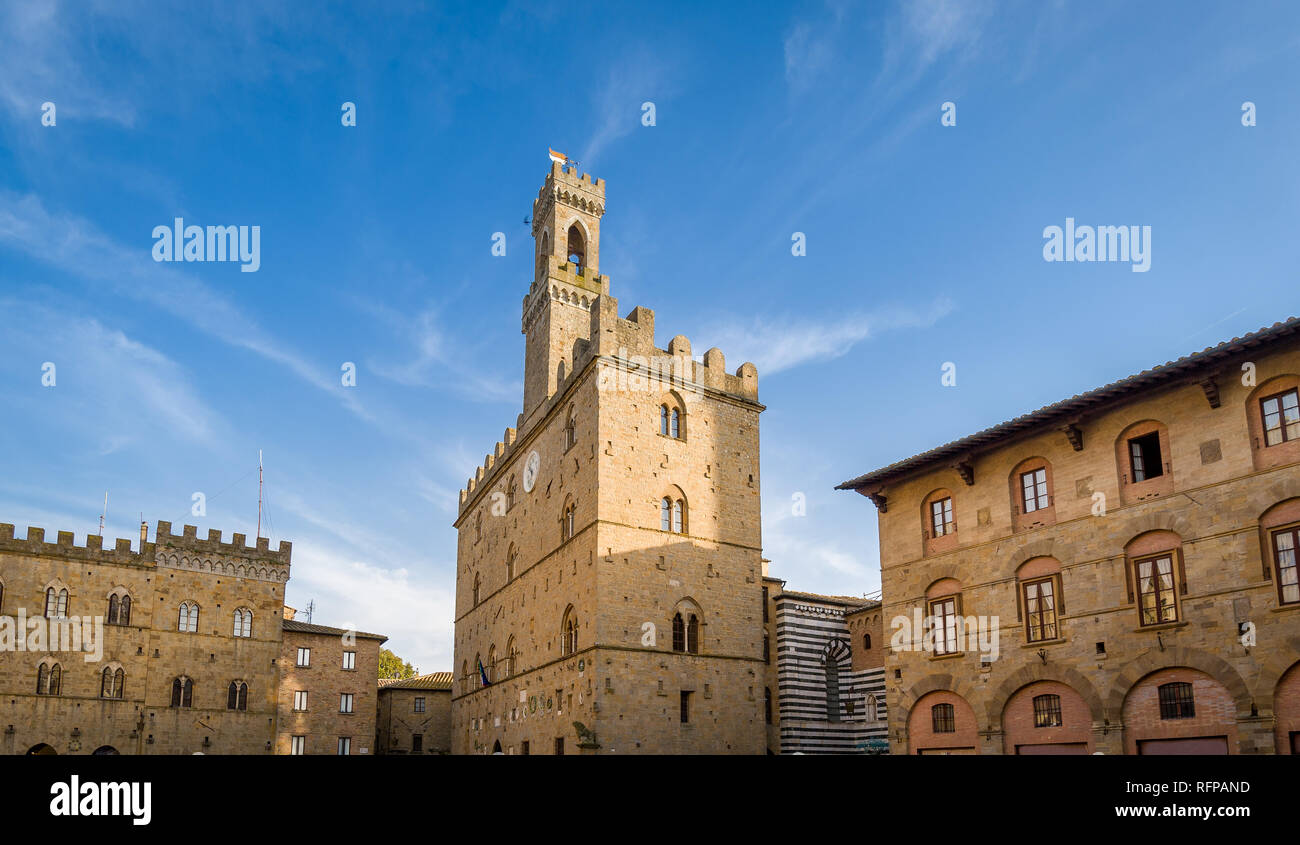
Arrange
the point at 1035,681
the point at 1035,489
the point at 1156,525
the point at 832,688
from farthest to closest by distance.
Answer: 1. the point at 832,688
2. the point at 1035,489
3. the point at 1035,681
4. the point at 1156,525

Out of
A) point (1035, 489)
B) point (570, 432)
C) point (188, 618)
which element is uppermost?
point (570, 432)

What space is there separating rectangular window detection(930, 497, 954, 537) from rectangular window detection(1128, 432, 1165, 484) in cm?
538

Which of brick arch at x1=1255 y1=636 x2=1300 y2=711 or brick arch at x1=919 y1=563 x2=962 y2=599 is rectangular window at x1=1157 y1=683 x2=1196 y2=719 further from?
brick arch at x1=919 y1=563 x2=962 y2=599

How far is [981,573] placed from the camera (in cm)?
2569

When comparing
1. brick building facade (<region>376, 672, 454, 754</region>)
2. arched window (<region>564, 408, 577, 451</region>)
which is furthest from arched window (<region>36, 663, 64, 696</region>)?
arched window (<region>564, 408, 577, 451</region>)

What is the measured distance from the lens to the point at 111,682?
43625 mm

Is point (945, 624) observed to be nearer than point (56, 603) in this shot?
Yes

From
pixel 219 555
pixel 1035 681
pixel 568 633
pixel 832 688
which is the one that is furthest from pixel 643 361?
pixel 219 555

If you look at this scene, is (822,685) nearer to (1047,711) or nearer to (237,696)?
(1047,711)

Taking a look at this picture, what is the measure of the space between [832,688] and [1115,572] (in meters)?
19.5

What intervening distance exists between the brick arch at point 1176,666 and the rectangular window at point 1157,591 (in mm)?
777
